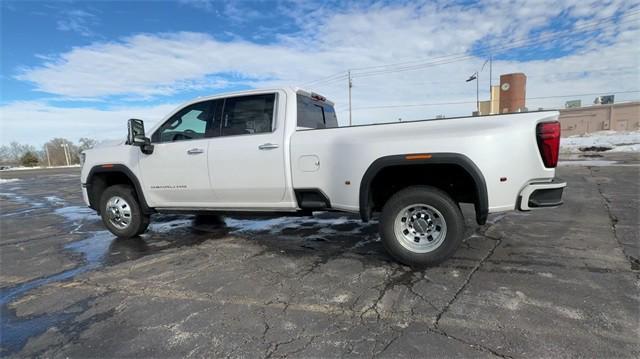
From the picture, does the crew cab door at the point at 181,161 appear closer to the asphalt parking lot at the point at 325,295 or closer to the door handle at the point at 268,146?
the asphalt parking lot at the point at 325,295

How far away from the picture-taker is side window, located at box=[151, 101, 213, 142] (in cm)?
503

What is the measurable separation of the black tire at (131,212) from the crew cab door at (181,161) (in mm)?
403

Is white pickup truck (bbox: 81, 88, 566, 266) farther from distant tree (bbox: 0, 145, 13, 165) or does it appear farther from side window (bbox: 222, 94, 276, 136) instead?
distant tree (bbox: 0, 145, 13, 165)

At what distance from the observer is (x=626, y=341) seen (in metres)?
2.44

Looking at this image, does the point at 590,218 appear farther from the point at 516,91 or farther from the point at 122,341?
the point at 516,91

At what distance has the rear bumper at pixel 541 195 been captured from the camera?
3467mm

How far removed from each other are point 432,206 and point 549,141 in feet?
4.08

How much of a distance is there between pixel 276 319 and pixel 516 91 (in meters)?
59.0

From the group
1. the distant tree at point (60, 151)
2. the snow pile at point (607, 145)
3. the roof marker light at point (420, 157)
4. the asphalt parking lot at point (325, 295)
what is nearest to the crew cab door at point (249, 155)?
the asphalt parking lot at point (325, 295)

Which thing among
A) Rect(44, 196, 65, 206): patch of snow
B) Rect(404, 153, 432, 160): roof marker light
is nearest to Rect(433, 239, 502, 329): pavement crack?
Rect(404, 153, 432, 160): roof marker light

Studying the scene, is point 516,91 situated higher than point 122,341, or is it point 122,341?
point 516,91

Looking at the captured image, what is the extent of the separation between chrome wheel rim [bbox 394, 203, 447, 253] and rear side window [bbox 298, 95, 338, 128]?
71.2 inches

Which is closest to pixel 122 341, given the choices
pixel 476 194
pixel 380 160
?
pixel 380 160

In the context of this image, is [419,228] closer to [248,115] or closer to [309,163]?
[309,163]
